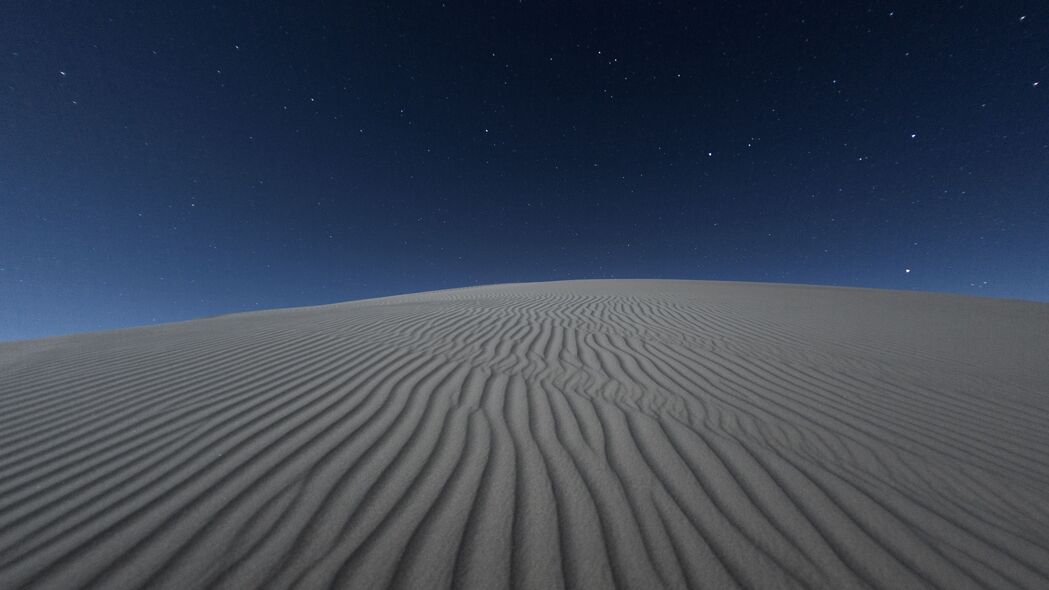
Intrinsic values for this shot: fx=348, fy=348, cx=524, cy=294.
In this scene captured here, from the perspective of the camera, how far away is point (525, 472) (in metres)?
1.83

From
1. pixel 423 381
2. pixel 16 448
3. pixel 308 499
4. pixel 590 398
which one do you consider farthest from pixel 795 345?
pixel 16 448

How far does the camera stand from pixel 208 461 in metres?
1.94

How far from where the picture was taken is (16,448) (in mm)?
2143

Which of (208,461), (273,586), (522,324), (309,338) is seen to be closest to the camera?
(273,586)

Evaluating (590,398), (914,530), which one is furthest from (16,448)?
(914,530)

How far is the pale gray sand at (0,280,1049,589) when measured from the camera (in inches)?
52.2

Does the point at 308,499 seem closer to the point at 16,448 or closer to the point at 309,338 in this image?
the point at 16,448

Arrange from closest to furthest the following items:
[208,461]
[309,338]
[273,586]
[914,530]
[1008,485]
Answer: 1. [273,586]
2. [914,530]
3. [1008,485]
4. [208,461]
5. [309,338]

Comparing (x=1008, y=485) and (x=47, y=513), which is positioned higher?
(x=47, y=513)

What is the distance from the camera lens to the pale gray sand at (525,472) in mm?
1327

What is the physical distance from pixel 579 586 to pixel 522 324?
15.7ft

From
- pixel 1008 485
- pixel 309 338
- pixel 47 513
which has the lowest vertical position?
pixel 1008 485

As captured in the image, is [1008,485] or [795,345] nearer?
[1008,485]

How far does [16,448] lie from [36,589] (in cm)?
166
